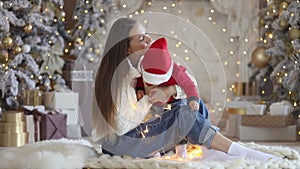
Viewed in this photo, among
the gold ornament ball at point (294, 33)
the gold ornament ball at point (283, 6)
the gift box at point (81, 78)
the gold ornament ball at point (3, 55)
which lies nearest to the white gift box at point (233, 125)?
the gold ornament ball at point (294, 33)

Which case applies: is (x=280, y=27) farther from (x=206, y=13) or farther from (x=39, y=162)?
(x=39, y=162)

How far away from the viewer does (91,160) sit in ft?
7.87

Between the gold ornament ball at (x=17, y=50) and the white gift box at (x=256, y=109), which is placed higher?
the gold ornament ball at (x=17, y=50)

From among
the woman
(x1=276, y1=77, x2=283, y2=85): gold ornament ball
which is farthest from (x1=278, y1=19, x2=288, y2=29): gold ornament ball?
the woman

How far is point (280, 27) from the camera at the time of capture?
14.9 ft

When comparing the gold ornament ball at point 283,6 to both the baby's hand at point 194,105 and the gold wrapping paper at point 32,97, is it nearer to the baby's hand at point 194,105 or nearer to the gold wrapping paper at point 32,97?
the gold wrapping paper at point 32,97

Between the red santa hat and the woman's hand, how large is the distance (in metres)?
0.04

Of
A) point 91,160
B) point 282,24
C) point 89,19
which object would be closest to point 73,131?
point 89,19

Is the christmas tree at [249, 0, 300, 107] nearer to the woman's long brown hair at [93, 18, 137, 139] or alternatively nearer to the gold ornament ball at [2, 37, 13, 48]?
the gold ornament ball at [2, 37, 13, 48]

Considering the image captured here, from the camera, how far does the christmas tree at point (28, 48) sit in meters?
4.07

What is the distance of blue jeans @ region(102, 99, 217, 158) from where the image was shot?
2.32m

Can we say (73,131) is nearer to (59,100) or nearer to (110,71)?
(59,100)

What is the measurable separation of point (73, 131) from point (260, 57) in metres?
1.66

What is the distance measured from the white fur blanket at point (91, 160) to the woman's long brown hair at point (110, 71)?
14cm
